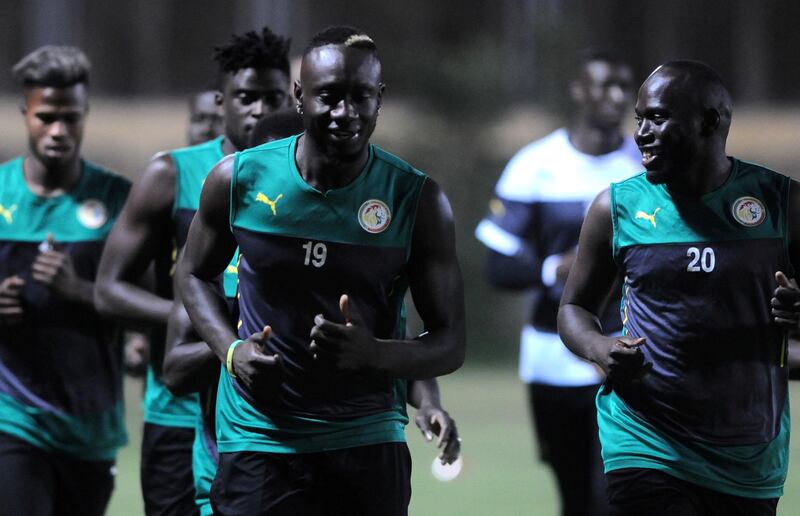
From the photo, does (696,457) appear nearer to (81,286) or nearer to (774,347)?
(774,347)

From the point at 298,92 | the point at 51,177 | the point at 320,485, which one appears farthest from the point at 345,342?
the point at 51,177

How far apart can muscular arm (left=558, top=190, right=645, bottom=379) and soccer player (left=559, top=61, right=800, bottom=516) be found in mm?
12

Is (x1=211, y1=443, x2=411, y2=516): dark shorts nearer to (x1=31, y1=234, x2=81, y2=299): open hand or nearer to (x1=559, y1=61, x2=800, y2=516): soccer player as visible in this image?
(x1=559, y1=61, x2=800, y2=516): soccer player

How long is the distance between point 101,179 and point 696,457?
309 centimetres

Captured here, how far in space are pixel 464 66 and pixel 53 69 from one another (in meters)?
12.7

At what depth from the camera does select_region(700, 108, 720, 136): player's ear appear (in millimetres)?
5301

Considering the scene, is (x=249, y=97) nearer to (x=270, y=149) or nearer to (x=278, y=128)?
(x=278, y=128)

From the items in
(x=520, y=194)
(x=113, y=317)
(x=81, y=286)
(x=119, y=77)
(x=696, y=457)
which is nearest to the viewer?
(x=696, y=457)

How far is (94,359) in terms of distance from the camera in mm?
6859

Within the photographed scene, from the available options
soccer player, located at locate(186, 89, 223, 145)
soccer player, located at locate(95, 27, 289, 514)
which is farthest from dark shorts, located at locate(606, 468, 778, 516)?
soccer player, located at locate(186, 89, 223, 145)

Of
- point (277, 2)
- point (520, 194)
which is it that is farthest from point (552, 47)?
point (520, 194)

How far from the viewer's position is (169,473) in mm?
6527

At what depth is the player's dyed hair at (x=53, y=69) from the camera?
7121 mm

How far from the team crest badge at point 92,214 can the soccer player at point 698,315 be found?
8.05 ft
